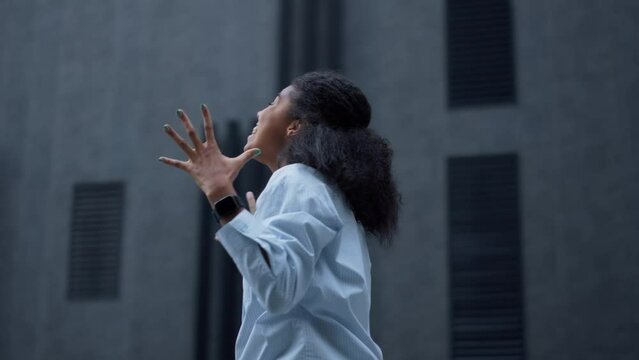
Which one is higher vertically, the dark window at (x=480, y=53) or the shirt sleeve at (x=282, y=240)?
the dark window at (x=480, y=53)

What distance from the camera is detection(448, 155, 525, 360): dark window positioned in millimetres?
9328

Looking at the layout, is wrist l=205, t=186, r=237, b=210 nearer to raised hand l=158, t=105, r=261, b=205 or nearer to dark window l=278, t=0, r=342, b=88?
raised hand l=158, t=105, r=261, b=205

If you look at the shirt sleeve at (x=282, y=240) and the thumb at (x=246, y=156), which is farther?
the thumb at (x=246, y=156)

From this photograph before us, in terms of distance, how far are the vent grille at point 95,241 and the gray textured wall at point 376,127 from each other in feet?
0.35

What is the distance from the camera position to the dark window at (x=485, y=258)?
9328 millimetres

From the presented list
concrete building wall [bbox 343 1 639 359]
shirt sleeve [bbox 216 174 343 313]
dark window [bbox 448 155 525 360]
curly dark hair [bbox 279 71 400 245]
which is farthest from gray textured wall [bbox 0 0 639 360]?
shirt sleeve [bbox 216 174 343 313]

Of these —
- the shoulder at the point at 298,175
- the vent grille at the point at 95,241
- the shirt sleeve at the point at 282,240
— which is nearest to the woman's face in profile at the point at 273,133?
the shoulder at the point at 298,175

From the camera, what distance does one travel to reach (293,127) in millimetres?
2104

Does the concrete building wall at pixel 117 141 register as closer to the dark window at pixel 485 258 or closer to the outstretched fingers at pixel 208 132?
the dark window at pixel 485 258

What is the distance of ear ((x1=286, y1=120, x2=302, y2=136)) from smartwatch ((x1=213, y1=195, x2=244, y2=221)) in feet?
1.31

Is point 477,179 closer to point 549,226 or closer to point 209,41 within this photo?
point 549,226

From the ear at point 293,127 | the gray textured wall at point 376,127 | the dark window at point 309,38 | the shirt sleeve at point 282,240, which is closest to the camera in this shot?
the shirt sleeve at point 282,240

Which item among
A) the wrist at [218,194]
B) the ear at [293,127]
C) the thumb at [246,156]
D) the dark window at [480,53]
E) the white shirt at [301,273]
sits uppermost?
the dark window at [480,53]

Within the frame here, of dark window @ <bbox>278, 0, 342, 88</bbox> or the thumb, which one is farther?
dark window @ <bbox>278, 0, 342, 88</bbox>
